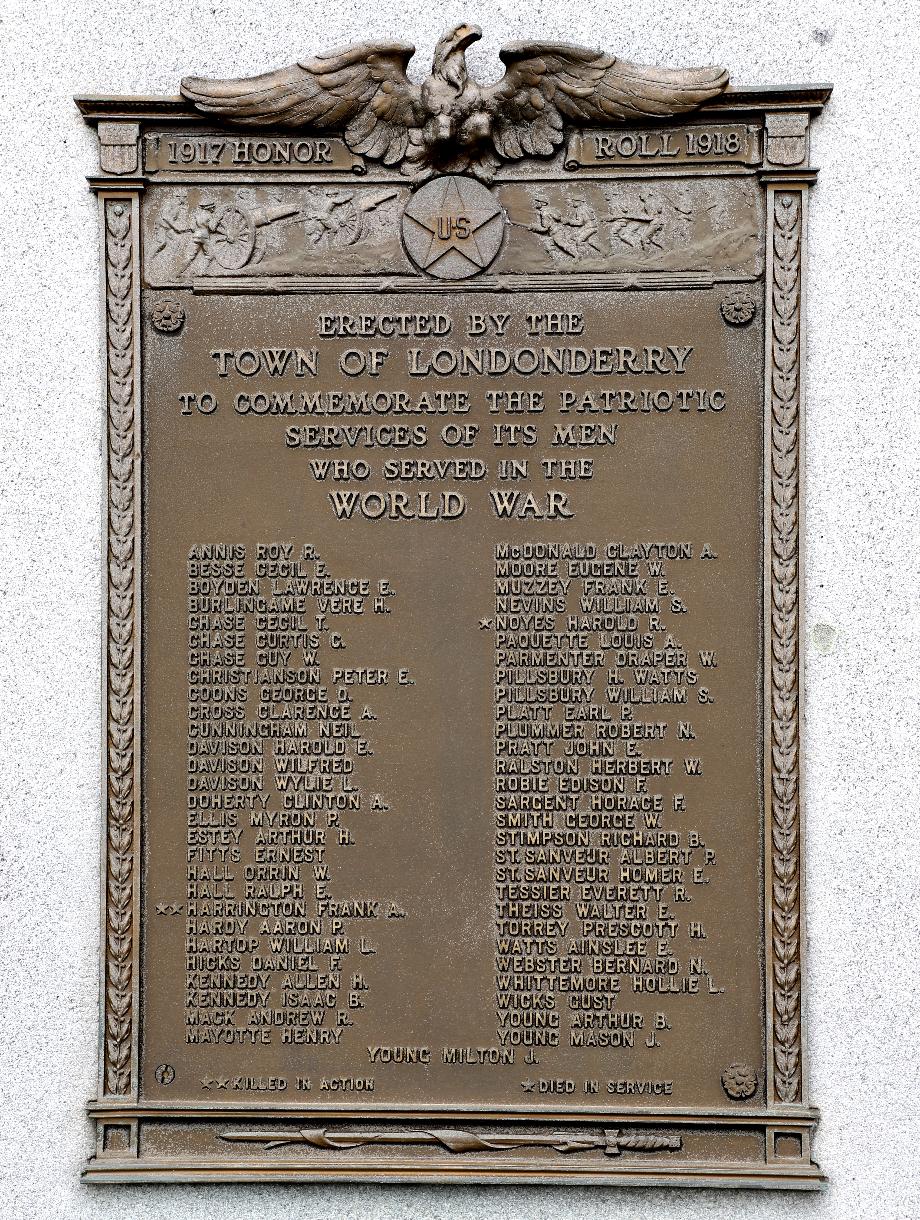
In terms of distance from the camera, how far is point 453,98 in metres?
4.21

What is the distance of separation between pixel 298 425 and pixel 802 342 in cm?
175

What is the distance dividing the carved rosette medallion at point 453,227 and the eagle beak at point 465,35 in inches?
16.6

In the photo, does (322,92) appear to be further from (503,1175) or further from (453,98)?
(503,1175)

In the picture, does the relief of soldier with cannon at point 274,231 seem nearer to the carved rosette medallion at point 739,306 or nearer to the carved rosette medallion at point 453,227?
the carved rosette medallion at point 453,227

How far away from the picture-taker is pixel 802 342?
4281 millimetres

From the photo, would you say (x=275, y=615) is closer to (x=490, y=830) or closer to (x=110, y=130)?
(x=490, y=830)

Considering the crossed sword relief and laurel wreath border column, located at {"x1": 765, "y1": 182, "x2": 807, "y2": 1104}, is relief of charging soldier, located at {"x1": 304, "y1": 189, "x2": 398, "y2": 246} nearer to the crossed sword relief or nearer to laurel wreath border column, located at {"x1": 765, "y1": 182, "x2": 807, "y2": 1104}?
laurel wreath border column, located at {"x1": 765, "y1": 182, "x2": 807, "y2": 1104}

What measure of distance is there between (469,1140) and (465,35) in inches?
145

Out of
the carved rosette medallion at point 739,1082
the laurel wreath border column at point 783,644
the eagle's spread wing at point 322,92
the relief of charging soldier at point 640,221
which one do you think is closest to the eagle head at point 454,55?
the eagle's spread wing at point 322,92

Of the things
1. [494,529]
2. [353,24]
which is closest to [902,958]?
[494,529]

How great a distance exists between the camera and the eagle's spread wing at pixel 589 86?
421 centimetres

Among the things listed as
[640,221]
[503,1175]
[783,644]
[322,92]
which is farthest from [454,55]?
[503,1175]

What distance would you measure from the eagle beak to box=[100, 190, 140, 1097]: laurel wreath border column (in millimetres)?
1218

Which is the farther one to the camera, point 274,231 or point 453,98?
point 274,231
